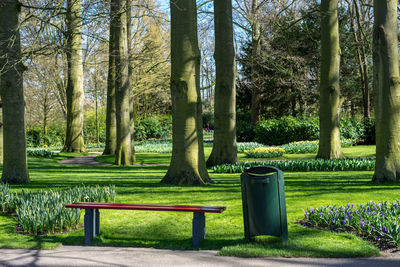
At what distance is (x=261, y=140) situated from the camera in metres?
29.1

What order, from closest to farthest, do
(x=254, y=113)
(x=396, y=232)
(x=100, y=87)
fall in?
(x=396, y=232) → (x=254, y=113) → (x=100, y=87)

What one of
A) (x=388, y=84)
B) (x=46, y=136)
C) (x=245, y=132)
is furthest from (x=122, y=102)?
(x=46, y=136)

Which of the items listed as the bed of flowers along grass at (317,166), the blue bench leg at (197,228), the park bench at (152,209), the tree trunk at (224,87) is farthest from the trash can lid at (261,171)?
the tree trunk at (224,87)

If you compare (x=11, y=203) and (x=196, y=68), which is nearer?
(x=11, y=203)

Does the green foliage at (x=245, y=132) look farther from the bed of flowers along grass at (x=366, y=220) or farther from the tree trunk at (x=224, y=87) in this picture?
the bed of flowers along grass at (x=366, y=220)

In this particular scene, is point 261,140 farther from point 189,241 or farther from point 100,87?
point 189,241

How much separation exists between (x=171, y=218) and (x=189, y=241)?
1.36m

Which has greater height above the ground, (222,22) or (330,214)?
(222,22)

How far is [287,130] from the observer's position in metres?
27.5

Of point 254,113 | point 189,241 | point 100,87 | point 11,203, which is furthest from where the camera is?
point 100,87

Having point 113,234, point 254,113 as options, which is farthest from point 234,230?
point 254,113

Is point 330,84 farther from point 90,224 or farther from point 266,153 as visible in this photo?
point 90,224

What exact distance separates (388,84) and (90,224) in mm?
7010

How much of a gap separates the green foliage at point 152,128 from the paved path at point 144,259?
34266mm
